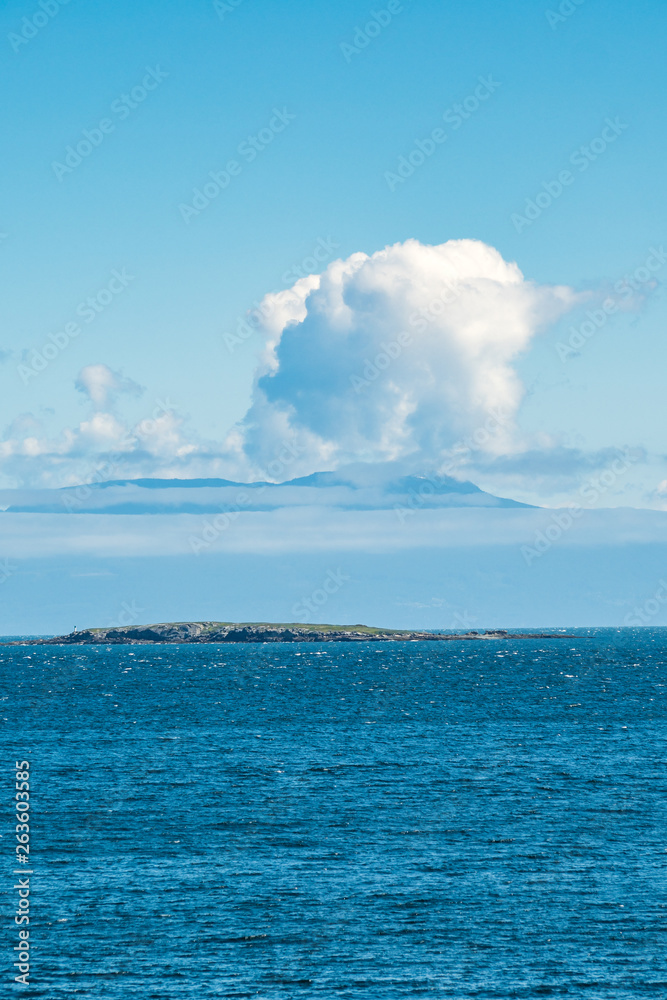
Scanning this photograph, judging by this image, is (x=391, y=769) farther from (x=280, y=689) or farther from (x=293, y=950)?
(x=280, y=689)

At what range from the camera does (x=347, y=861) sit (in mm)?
53688

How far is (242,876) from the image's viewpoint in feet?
168

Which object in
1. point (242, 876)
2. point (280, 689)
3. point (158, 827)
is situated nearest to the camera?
point (242, 876)

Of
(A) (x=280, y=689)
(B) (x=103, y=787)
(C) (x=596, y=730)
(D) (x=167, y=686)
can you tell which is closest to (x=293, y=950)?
(B) (x=103, y=787)

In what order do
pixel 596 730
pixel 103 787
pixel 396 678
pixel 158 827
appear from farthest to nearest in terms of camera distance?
1. pixel 396 678
2. pixel 596 730
3. pixel 103 787
4. pixel 158 827

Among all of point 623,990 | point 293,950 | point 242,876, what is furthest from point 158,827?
point 623,990

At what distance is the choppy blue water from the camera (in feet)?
129

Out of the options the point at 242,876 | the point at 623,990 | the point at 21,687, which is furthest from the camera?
the point at 21,687

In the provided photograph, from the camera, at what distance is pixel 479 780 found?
75250mm

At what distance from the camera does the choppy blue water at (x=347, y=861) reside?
129 ft

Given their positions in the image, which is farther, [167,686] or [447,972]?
[167,686]

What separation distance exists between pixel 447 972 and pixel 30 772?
5087 centimetres

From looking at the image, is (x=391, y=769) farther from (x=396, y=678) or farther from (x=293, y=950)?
(x=396, y=678)

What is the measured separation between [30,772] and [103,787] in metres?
10.5
